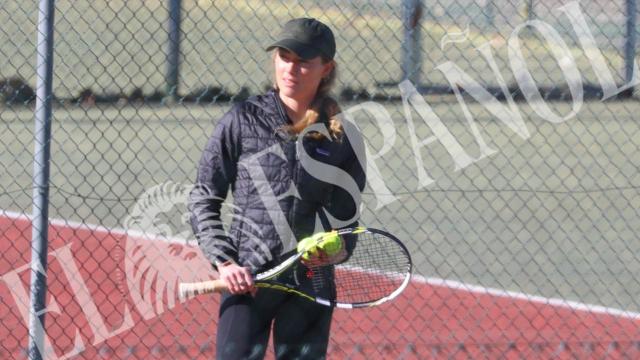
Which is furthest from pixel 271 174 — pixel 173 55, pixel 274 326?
pixel 173 55

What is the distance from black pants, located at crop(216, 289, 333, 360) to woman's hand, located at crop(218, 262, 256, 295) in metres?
0.14

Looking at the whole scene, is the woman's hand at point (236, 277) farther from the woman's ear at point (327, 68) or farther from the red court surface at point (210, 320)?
the red court surface at point (210, 320)

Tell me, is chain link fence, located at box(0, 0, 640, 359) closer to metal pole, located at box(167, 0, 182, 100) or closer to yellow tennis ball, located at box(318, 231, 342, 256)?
metal pole, located at box(167, 0, 182, 100)

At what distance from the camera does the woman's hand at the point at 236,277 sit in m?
3.51

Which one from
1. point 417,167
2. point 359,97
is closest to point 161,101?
point 359,97

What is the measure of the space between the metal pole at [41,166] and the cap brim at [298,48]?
1.12m

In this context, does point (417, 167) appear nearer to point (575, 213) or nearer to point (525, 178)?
point (525, 178)

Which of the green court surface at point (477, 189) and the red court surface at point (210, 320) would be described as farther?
the green court surface at point (477, 189)

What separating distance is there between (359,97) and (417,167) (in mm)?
1515

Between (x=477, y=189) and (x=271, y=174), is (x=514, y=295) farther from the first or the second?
(x=271, y=174)

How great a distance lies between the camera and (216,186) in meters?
3.59

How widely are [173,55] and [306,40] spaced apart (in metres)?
7.44

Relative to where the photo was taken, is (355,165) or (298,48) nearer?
(298,48)

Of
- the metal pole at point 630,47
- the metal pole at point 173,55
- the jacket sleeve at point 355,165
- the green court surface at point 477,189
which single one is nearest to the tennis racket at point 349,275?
the jacket sleeve at point 355,165
